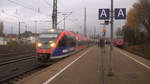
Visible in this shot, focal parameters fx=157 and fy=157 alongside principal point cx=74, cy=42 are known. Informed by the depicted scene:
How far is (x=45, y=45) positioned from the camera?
39.8 ft

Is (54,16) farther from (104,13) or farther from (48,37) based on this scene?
(104,13)

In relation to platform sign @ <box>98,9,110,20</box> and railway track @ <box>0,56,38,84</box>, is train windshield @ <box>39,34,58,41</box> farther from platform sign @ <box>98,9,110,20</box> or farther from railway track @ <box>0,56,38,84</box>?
platform sign @ <box>98,9,110,20</box>

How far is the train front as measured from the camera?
11.7 m

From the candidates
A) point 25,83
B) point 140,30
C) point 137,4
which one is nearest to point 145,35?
point 140,30

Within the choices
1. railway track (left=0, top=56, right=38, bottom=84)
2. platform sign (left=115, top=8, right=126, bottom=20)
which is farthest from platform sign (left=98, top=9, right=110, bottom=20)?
railway track (left=0, top=56, right=38, bottom=84)

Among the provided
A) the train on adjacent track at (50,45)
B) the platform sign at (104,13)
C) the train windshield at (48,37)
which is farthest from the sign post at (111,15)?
the train windshield at (48,37)

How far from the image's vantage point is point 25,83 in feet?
21.5

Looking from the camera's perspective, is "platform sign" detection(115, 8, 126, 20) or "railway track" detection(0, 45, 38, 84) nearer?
"platform sign" detection(115, 8, 126, 20)

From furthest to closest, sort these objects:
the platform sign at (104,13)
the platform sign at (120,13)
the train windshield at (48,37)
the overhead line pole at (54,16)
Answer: the overhead line pole at (54,16)
the train windshield at (48,37)
the platform sign at (104,13)
the platform sign at (120,13)

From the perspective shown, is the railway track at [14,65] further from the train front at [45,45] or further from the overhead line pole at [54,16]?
the overhead line pole at [54,16]

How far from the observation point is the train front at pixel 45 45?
11.7 metres

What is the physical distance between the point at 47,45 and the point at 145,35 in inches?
1165

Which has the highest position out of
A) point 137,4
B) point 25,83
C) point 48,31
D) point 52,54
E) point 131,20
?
point 137,4

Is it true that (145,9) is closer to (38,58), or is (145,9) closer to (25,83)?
(38,58)
